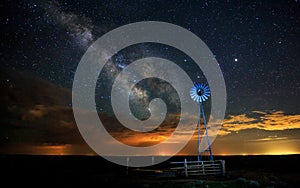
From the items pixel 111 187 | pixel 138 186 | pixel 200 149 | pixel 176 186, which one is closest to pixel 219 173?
pixel 200 149

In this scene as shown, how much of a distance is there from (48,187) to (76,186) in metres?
2.16

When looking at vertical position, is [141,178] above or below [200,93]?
below

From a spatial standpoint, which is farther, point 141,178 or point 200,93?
point 200,93

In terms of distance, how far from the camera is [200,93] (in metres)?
26.3

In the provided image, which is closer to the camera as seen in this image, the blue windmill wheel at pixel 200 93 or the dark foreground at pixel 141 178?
the dark foreground at pixel 141 178

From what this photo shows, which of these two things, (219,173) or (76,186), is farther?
(219,173)

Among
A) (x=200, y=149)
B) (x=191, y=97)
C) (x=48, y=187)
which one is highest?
(x=191, y=97)

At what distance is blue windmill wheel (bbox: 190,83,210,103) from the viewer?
26203 millimetres

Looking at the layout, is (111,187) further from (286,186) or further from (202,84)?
(202,84)

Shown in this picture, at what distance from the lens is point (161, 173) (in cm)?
2056

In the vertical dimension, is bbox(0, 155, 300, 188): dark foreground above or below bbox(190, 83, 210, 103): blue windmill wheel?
below

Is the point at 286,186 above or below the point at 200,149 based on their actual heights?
below

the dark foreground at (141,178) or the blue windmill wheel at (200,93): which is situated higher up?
the blue windmill wheel at (200,93)

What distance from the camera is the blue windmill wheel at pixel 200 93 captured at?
Answer: 26.2m
